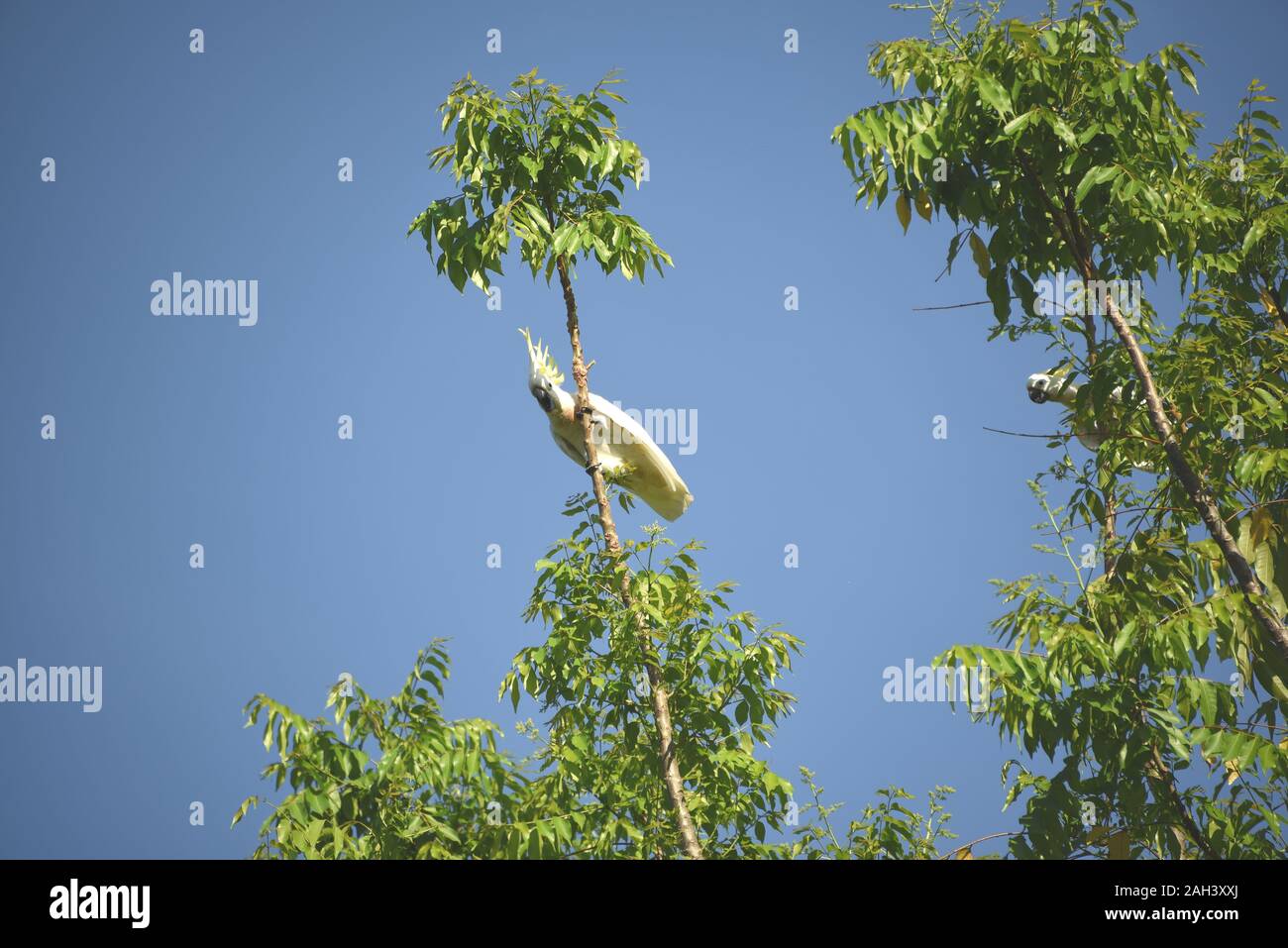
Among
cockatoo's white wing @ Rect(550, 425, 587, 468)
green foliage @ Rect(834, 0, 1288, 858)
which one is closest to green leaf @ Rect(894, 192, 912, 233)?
green foliage @ Rect(834, 0, 1288, 858)

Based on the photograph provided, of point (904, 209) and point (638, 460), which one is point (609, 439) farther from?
point (904, 209)

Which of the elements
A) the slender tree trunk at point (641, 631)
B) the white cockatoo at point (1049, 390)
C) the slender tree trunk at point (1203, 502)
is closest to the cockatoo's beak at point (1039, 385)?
the white cockatoo at point (1049, 390)

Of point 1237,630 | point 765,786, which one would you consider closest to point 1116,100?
point 1237,630

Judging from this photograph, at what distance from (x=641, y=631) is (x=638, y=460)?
265 centimetres

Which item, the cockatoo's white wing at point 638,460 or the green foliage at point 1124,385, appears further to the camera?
the cockatoo's white wing at point 638,460

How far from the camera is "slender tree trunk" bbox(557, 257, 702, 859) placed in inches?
330

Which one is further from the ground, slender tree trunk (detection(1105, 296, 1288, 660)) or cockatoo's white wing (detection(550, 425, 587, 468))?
cockatoo's white wing (detection(550, 425, 587, 468))

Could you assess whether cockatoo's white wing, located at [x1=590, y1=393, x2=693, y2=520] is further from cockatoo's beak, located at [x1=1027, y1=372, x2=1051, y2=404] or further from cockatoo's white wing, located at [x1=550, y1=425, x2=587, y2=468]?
cockatoo's beak, located at [x1=1027, y1=372, x2=1051, y2=404]

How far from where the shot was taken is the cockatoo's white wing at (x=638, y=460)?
1102 cm

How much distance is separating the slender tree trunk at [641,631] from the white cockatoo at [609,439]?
1.58 feet

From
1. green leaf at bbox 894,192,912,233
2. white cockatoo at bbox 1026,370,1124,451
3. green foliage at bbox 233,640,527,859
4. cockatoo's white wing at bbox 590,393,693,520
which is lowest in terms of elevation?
green foliage at bbox 233,640,527,859

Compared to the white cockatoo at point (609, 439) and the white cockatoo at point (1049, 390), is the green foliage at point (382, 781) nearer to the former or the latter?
the white cockatoo at point (609, 439)

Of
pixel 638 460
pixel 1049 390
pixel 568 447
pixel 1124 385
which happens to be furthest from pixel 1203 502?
pixel 568 447
